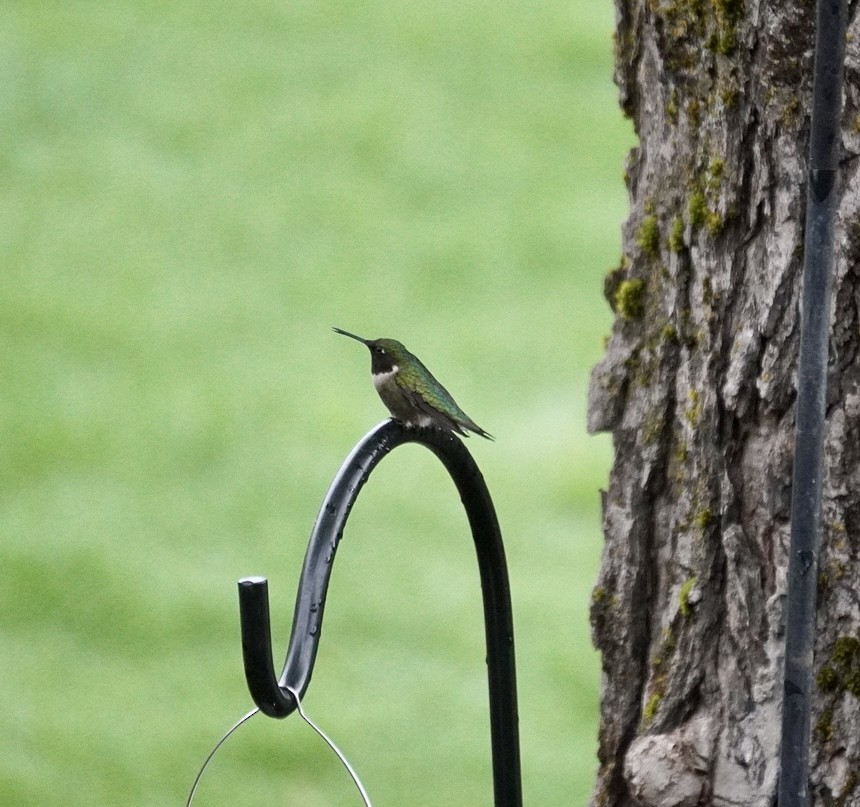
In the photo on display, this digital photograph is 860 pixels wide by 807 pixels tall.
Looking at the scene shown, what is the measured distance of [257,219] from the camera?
9102 mm

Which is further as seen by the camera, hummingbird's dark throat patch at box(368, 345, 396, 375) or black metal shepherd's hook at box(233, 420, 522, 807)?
hummingbird's dark throat patch at box(368, 345, 396, 375)

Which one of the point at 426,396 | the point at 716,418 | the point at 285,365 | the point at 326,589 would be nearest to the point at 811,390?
the point at 716,418

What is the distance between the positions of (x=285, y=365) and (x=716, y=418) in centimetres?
545

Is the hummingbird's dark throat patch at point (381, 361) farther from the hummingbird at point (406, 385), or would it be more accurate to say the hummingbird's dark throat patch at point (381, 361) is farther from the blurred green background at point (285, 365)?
the blurred green background at point (285, 365)

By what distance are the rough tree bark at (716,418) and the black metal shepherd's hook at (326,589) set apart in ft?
0.81

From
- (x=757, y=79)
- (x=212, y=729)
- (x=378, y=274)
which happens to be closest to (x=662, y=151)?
(x=757, y=79)

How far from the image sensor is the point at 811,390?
185 cm

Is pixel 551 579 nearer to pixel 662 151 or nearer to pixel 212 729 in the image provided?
pixel 212 729

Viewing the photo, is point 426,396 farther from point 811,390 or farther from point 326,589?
point 811,390

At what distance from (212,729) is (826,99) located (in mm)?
4263

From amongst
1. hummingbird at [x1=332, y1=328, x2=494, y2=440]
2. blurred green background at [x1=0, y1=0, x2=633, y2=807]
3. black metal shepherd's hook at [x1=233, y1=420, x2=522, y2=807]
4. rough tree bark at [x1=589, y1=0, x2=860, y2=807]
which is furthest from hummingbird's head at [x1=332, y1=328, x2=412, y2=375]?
blurred green background at [x1=0, y1=0, x2=633, y2=807]

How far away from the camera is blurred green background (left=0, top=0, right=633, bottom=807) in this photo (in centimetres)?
562

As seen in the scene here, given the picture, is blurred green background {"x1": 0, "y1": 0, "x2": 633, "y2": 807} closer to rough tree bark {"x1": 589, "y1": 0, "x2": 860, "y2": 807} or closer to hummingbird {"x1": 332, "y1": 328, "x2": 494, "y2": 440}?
hummingbird {"x1": 332, "y1": 328, "x2": 494, "y2": 440}

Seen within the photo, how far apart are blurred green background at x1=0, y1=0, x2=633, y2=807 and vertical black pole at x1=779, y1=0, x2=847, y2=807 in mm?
3557
